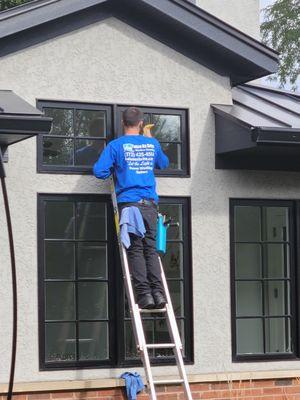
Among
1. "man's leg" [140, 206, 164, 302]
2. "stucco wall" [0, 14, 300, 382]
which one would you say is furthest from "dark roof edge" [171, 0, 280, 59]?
"man's leg" [140, 206, 164, 302]

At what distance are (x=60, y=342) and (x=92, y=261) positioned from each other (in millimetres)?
877

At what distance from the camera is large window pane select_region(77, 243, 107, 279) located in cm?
895

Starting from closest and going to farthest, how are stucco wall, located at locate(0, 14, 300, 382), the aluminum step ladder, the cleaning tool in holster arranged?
the aluminum step ladder, the cleaning tool in holster, stucco wall, located at locate(0, 14, 300, 382)

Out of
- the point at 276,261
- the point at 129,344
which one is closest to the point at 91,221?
the point at 129,344

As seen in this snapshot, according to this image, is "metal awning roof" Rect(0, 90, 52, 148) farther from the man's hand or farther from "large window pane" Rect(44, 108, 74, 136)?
the man's hand

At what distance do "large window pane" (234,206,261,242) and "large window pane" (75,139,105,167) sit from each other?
1709 millimetres

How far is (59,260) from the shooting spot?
29.1 ft

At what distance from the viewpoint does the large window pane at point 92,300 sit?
8.91m

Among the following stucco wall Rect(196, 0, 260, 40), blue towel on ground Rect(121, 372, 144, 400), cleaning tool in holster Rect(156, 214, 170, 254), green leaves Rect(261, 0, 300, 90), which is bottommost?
blue towel on ground Rect(121, 372, 144, 400)

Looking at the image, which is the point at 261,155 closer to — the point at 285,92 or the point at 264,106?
the point at 264,106

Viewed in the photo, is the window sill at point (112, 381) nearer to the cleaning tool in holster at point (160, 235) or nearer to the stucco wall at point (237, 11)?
the cleaning tool in holster at point (160, 235)

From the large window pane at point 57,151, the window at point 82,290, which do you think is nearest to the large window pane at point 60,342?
the window at point 82,290

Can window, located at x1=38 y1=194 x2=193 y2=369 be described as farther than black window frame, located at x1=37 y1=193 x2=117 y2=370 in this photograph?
Yes

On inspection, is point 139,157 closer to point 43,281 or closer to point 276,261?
point 43,281
